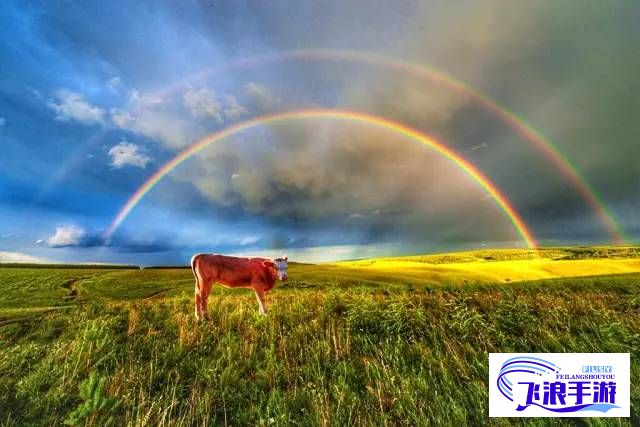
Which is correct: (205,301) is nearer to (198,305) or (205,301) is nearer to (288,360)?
(198,305)

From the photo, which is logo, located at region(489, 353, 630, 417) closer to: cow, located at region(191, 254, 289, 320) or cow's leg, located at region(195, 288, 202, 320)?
Result: cow, located at region(191, 254, 289, 320)

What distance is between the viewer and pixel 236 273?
11.8 m

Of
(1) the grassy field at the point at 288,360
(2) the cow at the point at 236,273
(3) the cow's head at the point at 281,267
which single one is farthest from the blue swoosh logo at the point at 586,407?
(3) the cow's head at the point at 281,267

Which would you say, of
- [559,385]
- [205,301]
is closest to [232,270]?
[205,301]

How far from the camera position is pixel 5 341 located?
8461 mm

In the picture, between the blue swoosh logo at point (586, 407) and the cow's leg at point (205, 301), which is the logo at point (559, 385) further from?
the cow's leg at point (205, 301)

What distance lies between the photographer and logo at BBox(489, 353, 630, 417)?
5.32 metres

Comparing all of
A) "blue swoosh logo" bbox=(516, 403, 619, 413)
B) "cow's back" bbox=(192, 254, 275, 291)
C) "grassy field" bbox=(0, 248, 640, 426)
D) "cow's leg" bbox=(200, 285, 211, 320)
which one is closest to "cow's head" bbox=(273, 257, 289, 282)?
"cow's back" bbox=(192, 254, 275, 291)

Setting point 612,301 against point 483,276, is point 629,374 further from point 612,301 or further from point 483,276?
point 483,276

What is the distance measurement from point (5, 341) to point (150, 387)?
616cm

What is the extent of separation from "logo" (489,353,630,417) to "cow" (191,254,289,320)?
6894 millimetres

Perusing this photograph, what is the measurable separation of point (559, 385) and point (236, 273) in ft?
31.6

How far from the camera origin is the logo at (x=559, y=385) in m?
5.32

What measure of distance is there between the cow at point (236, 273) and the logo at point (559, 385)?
6.89 meters
